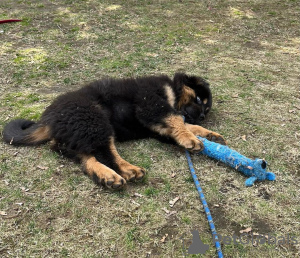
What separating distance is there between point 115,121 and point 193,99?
129 centimetres

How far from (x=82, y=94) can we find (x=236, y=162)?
6.71ft

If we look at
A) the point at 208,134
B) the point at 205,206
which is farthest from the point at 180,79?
the point at 205,206

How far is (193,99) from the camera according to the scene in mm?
4500

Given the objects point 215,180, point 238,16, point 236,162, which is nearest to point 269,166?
point 236,162

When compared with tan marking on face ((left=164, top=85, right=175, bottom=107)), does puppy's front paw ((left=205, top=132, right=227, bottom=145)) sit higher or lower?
lower

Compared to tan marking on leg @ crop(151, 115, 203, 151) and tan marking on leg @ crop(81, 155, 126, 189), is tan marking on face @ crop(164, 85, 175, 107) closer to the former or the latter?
tan marking on leg @ crop(151, 115, 203, 151)

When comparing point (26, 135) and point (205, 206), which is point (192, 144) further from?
point (26, 135)

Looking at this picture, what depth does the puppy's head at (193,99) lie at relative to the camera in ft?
14.4

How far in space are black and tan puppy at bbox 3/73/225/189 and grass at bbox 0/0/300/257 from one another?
0.17 m

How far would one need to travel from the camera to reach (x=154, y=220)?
276 centimetres

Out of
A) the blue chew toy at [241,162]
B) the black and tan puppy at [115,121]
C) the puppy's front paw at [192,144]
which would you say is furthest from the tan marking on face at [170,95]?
the blue chew toy at [241,162]

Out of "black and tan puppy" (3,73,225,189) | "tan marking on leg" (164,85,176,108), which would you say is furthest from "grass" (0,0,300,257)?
"tan marking on leg" (164,85,176,108)

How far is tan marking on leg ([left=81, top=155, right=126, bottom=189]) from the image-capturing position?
2.99 m

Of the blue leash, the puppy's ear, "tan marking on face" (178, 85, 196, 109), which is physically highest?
the puppy's ear
